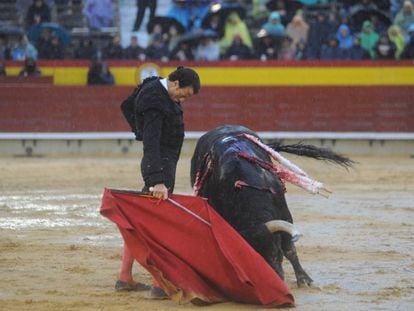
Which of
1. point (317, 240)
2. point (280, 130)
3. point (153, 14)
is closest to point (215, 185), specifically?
point (317, 240)

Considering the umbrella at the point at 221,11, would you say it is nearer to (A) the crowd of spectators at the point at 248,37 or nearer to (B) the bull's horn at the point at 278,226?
(A) the crowd of spectators at the point at 248,37

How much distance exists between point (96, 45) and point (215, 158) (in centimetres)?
960

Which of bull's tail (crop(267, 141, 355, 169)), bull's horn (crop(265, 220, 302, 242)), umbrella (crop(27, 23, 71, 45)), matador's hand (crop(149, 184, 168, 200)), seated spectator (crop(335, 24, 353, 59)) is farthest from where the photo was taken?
umbrella (crop(27, 23, 71, 45))

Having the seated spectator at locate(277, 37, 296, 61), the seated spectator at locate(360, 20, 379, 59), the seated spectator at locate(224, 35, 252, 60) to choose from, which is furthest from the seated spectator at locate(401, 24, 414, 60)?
the seated spectator at locate(224, 35, 252, 60)

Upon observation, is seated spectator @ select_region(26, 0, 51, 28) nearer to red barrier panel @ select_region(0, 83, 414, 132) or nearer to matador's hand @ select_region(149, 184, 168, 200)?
red barrier panel @ select_region(0, 83, 414, 132)

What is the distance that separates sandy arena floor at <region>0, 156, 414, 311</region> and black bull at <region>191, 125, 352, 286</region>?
27 centimetres

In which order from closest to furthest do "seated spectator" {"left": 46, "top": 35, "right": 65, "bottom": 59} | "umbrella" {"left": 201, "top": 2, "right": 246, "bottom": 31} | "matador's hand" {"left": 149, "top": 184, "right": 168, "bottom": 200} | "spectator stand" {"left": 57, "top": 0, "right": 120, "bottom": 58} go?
"matador's hand" {"left": 149, "top": 184, "right": 168, "bottom": 200} → "umbrella" {"left": 201, "top": 2, "right": 246, "bottom": 31} → "seated spectator" {"left": 46, "top": 35, "right": 65, "bottom": 59} → "spectator stand" {"left": 57, "top": 0, "right": 120, "bottom": 58}

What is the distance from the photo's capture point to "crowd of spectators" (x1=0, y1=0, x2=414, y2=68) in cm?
1445

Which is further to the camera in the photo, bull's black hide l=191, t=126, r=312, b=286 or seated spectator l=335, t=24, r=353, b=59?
seated spectator l=335, t=24, r=353, b=59

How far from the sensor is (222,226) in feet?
17.4

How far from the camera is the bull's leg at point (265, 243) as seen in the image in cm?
532

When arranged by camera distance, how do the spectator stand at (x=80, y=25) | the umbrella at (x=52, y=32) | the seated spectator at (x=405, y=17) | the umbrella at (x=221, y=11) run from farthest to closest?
the spectator stand at (x=80, y=25) < the umbrella at (x=52, y=32) < the umbrella at (x=221, y=11) < the seated spectator at (x=405, y=17)

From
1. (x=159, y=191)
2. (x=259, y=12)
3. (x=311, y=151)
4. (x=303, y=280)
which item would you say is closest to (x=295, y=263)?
(x=303, y=280)

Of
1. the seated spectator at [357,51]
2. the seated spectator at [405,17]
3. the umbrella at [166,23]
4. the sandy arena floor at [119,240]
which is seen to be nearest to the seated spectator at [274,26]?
the seated spectator at [357,51]
